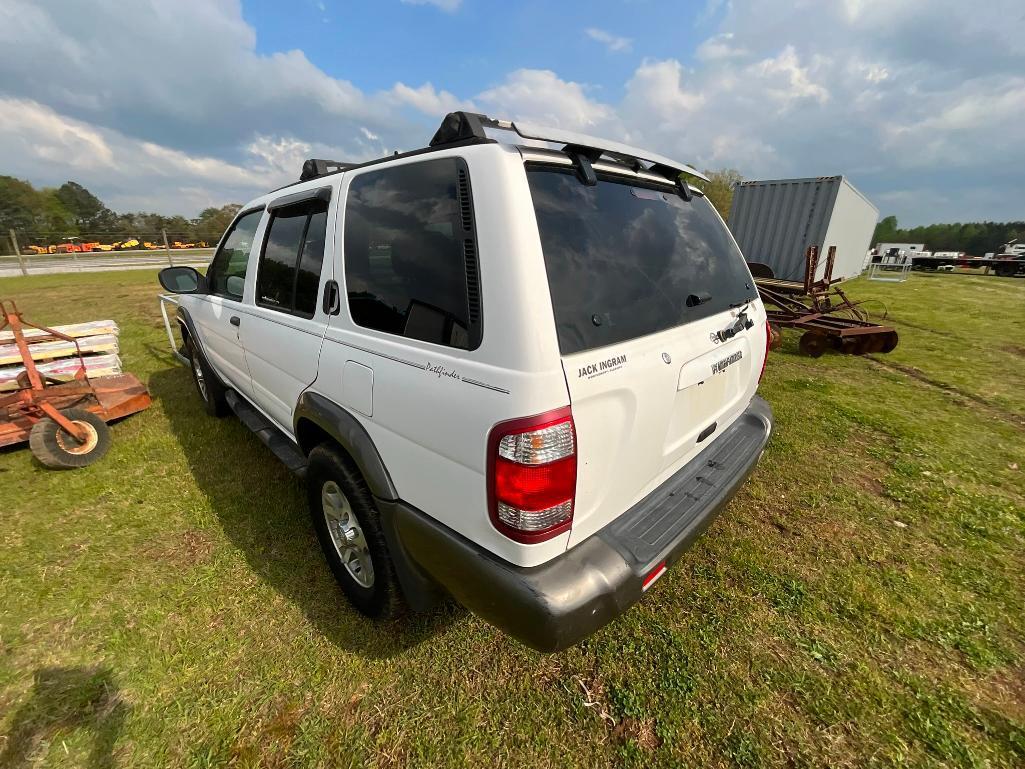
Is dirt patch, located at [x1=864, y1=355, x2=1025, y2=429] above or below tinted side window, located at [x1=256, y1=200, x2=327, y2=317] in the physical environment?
below

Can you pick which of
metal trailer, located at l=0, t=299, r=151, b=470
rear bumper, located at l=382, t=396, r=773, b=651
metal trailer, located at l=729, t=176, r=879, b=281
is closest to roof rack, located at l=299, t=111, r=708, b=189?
rear bumper, located at l=382, t=396, r=773, b=651

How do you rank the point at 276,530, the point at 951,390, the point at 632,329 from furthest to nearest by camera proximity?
the point at 951,390
the point at 276,530
the point at 632,329

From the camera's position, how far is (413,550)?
5.52 ft

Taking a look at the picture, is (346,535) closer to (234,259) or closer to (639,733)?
(639,733)

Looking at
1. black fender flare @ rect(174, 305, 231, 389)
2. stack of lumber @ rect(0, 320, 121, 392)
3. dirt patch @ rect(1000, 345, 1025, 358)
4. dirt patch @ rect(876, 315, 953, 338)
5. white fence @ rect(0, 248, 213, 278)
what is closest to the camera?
black fender flare @ rect(174, 305, 231, 389)

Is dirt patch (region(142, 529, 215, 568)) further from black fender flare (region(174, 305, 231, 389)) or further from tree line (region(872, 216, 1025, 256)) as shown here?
tree line (region(872, 216, 1025, 256))

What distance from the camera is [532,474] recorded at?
1.29 m

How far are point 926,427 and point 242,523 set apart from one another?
609 cm

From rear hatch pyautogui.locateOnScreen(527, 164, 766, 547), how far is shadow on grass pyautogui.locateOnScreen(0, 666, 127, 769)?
2.00 metres

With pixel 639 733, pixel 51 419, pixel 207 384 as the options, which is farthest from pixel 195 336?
pixel 639 733

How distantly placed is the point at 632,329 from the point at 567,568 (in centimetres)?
85

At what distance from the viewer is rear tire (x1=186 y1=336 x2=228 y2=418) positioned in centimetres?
407

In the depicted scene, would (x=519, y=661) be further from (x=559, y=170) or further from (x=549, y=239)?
(x=559, y=170)

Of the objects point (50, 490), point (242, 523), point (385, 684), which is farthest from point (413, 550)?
point (50, 490)
